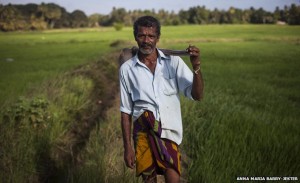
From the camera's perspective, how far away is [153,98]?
1.89 m

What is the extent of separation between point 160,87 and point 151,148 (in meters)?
0.35

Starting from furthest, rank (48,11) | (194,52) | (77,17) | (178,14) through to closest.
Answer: (178,14), (77,17), (48,11), (194,52)

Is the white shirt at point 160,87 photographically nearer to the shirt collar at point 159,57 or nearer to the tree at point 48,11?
the shirt collar at point 159,57

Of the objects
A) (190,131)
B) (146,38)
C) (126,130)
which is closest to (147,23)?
(146,38)

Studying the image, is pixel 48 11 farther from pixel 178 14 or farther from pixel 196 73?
pixel 196 73

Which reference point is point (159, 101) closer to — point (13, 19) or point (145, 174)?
point (145, 174)

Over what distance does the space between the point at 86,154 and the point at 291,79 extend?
160 inches

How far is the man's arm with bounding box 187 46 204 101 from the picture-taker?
1635 mm

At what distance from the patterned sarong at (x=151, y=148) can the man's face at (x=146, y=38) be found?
0.35 m

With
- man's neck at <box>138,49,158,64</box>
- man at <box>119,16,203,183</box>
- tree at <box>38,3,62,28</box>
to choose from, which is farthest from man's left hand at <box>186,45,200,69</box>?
tree at <box>38,3,62,28</box>

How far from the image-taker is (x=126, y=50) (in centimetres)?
A: 203

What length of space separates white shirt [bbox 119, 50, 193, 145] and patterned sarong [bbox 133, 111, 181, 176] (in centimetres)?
3

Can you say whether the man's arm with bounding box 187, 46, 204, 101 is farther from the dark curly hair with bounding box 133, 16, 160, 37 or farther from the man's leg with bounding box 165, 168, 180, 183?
the man's leg with bounding box 165, 168, 180, 183

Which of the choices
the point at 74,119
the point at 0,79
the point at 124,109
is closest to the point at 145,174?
the point at 124,109
